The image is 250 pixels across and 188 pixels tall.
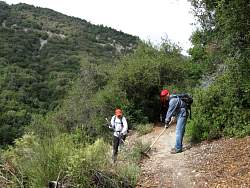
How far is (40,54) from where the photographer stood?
238ft

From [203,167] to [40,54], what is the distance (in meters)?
64.7

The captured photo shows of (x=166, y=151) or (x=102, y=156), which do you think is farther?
(x=166, y=151)

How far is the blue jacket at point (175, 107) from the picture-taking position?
12.9 meters

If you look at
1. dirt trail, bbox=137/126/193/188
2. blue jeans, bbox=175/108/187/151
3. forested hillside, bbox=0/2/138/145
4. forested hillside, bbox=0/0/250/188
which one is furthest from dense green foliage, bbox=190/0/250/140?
forested hillside, bbox=0/2/138/145

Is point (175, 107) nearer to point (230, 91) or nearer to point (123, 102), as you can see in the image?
point (230, 91)

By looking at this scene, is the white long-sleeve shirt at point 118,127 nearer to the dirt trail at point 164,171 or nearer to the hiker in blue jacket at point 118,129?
the hiker in blue jacket at point 118,129

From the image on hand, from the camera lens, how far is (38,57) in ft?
232

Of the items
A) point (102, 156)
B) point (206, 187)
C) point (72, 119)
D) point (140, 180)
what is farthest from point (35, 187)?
point (72, 119)

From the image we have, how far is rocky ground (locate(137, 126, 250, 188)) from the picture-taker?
9.31m

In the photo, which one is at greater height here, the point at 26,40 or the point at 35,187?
the point at 26,40

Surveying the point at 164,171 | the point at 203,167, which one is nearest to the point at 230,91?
the point at 203,167

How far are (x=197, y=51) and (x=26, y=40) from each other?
56905 millimetres

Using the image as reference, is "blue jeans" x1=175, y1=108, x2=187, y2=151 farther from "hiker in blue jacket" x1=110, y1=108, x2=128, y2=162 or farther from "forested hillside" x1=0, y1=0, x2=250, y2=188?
"hiker in blue jacket" x1=110, y1=108, x2=128, y2=162

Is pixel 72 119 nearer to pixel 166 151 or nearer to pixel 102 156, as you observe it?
pixel 166 151
